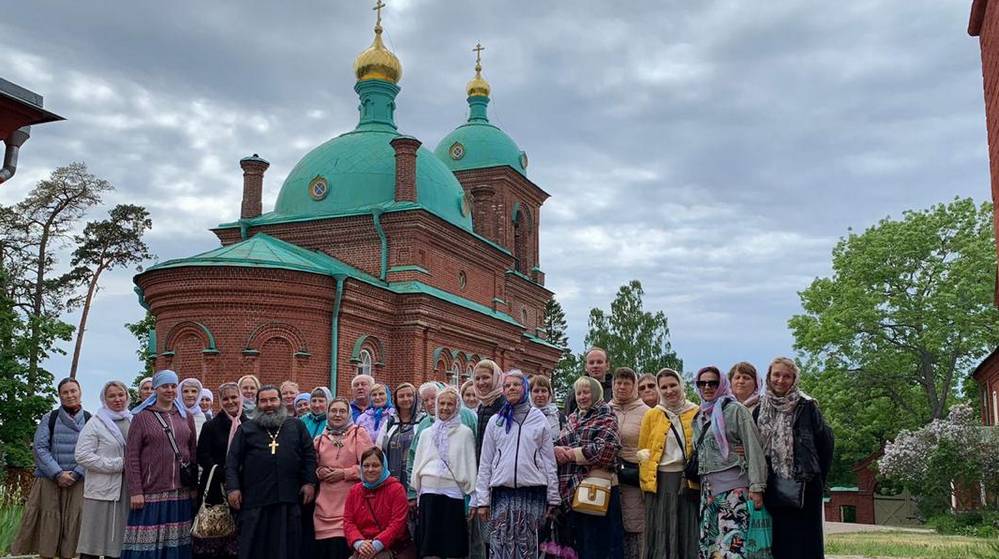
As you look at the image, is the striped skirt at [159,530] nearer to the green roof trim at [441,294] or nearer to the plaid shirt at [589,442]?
the plaid shirt at [589,442]

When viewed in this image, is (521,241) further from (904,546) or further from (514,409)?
(514,409)

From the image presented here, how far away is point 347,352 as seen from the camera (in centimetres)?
2302

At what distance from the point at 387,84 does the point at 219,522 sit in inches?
936

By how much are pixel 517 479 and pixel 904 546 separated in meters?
9.34

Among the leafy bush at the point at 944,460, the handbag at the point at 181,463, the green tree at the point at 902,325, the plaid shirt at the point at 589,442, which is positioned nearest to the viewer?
the plaid shirt at the point at 589,442

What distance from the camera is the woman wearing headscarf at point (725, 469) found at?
636 cm

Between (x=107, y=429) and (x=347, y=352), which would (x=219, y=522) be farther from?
(x=347, y=352)

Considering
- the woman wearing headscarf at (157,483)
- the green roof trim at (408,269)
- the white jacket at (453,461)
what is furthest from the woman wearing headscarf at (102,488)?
the green roof trim at (408,269)

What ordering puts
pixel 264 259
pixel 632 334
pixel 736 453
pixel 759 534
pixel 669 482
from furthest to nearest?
pixel 632 334 < pixel 264 259 < pixel 669 482 < pixel 736 453 < pixel 759 534

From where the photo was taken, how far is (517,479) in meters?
7.26

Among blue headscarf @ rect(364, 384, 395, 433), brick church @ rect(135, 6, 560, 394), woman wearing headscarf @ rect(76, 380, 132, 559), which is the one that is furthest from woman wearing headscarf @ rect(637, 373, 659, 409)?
brick church @ rect(135, 6, 560, 394)

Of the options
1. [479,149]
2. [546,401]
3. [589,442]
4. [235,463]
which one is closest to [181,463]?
[235,463]

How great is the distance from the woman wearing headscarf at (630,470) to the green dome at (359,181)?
18977 millimetres

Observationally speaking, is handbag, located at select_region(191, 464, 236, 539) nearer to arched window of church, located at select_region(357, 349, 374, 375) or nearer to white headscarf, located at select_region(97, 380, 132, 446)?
white headscarf, located at select_region(97, 380, 132, 446)
